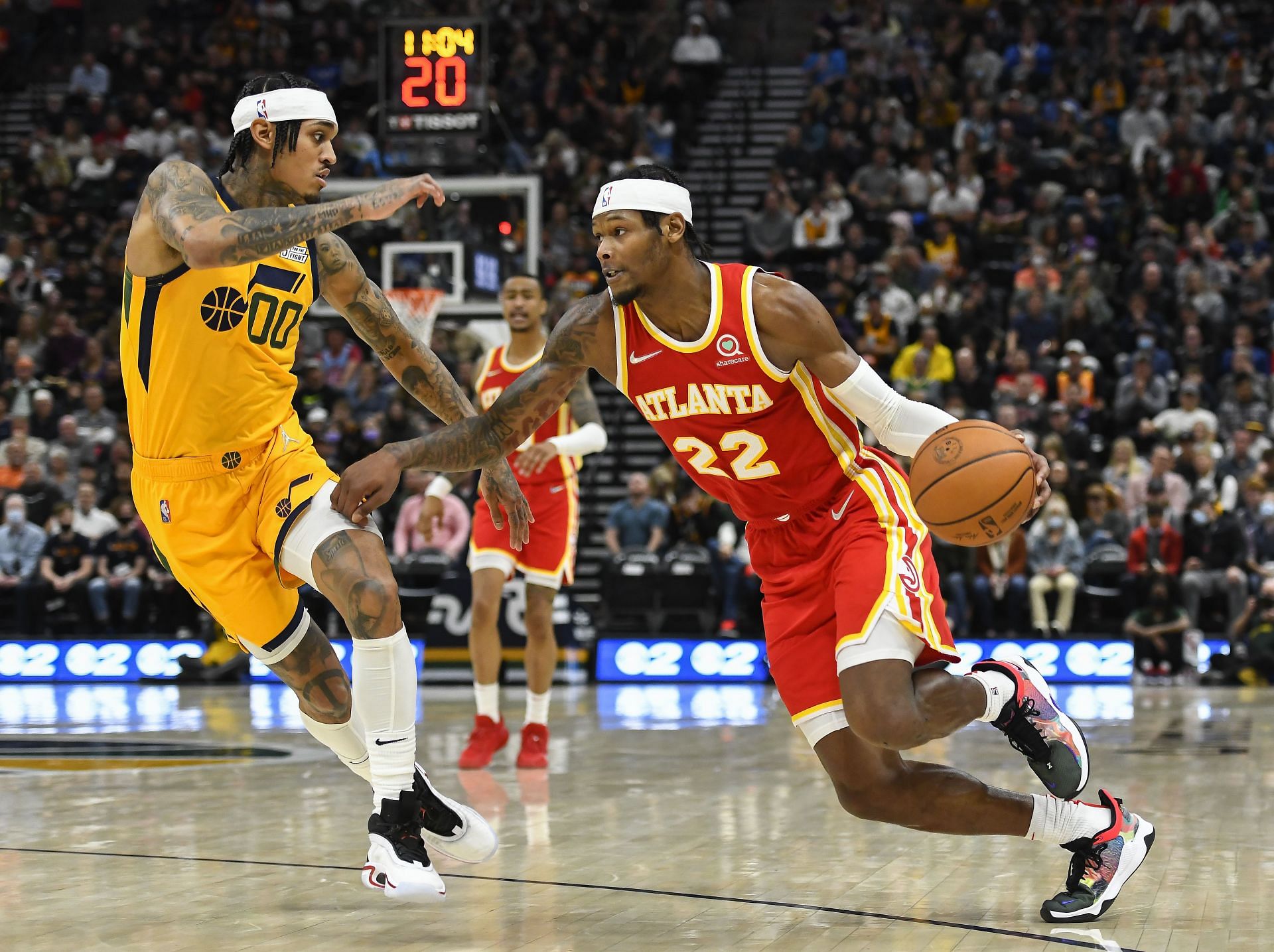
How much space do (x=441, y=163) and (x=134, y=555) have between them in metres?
4.28

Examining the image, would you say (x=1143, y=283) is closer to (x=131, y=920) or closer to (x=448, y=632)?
(x=448, y=632)

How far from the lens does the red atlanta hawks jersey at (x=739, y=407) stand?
4.09 metres

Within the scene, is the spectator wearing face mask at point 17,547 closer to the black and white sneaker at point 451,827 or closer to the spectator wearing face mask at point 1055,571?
the spectator wearing face mask at point 1055,571

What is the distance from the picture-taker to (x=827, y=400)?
418 cm

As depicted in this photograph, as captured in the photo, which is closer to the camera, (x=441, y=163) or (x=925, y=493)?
(x=925, y=493)

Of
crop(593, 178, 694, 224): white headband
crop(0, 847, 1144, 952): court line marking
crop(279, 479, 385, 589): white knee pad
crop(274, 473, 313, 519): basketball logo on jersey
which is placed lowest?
crop(0, 847, 1144, 952): court line marking

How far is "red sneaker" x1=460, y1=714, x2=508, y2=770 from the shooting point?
705 cm

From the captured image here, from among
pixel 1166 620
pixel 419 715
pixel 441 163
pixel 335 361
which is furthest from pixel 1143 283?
pixel 419 715

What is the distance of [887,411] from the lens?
13.5 feet

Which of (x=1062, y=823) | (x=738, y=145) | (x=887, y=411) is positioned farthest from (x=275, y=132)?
(x=738, y=145)

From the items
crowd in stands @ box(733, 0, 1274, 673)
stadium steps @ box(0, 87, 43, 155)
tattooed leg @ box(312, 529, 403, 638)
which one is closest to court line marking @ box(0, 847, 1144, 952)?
tattooed leg @ box(312, 529, 403, 638)

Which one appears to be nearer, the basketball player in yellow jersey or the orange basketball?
the orange basketball

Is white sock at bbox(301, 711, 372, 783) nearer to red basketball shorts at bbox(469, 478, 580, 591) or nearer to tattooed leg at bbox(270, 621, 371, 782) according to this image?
tattooed leg at bbox(270, 621, 371, 782)

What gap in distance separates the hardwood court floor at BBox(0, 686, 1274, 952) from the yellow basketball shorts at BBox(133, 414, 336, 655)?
2.62 ft
